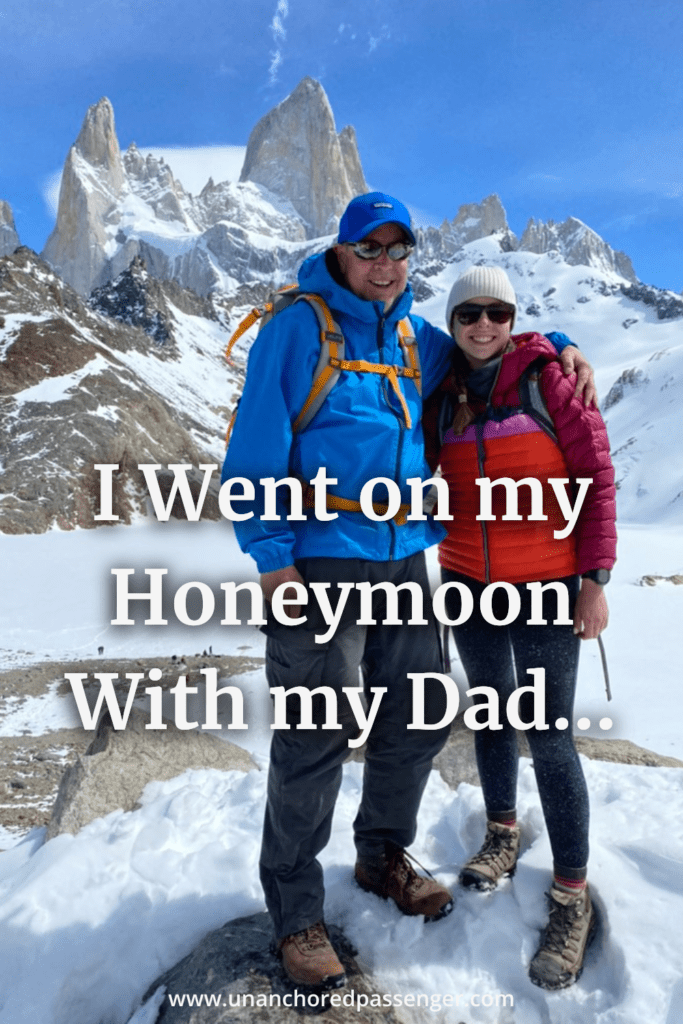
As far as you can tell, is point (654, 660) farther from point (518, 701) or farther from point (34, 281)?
point (34, 281)

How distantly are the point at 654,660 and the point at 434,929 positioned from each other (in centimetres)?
1495

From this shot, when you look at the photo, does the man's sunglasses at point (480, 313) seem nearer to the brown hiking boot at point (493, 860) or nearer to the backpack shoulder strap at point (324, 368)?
the backpack shoulder strap at point (324, 368)

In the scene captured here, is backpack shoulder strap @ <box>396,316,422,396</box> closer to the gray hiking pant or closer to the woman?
the woman

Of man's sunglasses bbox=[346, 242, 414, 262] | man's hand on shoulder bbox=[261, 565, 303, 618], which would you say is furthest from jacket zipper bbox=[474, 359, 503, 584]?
man's hand on shoulder bbox=[261, 565, 303, 618]

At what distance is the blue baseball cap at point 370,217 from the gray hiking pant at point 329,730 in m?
1.54

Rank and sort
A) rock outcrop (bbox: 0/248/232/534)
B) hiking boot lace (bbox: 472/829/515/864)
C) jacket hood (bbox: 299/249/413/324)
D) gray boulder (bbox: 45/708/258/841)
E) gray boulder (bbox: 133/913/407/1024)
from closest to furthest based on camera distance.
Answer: gray boulder (bbox: 133/913/407/1024), jacket hood (bbox: 299/249/413/324), hiking boot lace (bbox: 472/829/515/864), gray boulder (bbox: 45/708/258/841), rock outcrop (bbox: 0/248/232/534)

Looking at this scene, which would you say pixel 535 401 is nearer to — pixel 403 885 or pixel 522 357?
pixel 522 357

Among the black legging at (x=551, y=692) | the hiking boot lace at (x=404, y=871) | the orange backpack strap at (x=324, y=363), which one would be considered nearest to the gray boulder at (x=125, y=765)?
the hiking boot lace at (x=404, y=871)

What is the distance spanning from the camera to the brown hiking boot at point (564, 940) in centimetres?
304

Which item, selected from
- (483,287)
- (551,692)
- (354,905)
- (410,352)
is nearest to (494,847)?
(354,905)

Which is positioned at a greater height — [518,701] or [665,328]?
[665,328]

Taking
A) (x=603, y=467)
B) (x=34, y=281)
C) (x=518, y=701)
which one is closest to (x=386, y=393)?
(x=603, y=467)

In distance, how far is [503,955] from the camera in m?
3.19

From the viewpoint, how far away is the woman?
321 centimetres
